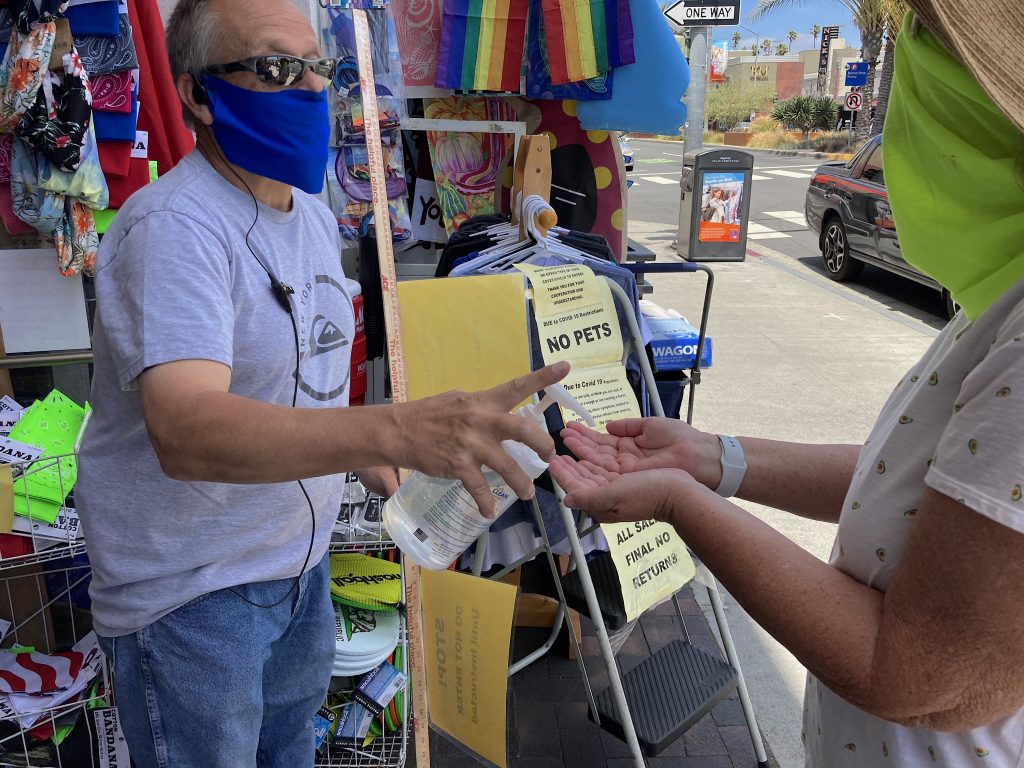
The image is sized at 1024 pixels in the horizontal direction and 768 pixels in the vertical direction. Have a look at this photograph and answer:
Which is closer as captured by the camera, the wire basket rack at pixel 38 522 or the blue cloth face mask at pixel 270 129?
the blue cloth face mask at pixel 270 129

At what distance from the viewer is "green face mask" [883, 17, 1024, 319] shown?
0.91 meters

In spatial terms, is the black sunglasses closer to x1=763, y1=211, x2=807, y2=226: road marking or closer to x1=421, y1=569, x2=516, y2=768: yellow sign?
x1=421, y1=569, x2=516, y2=768: yellow sign

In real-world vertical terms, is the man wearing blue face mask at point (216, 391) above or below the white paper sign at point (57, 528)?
above

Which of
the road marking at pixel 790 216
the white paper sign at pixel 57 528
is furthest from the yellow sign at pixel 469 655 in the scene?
the road marking at pixel 790 216

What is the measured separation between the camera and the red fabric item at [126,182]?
2594 mm

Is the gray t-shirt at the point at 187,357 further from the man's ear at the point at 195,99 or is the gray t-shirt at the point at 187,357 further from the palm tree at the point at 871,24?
the palm tree at the point at 871,24

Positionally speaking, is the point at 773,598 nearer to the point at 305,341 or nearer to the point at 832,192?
the point at 305,341

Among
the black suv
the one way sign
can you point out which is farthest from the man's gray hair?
the black suv

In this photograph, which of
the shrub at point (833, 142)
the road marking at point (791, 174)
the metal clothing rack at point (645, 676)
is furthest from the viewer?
the shrub at point (833, 142)

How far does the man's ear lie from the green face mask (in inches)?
49.2

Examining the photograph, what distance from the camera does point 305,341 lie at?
1.64 m

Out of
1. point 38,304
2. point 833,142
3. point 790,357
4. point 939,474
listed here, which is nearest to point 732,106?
point 833,142

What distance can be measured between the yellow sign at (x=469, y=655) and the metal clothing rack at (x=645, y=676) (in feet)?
0.80

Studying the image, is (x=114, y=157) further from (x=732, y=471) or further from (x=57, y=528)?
(x=732, y=471)
